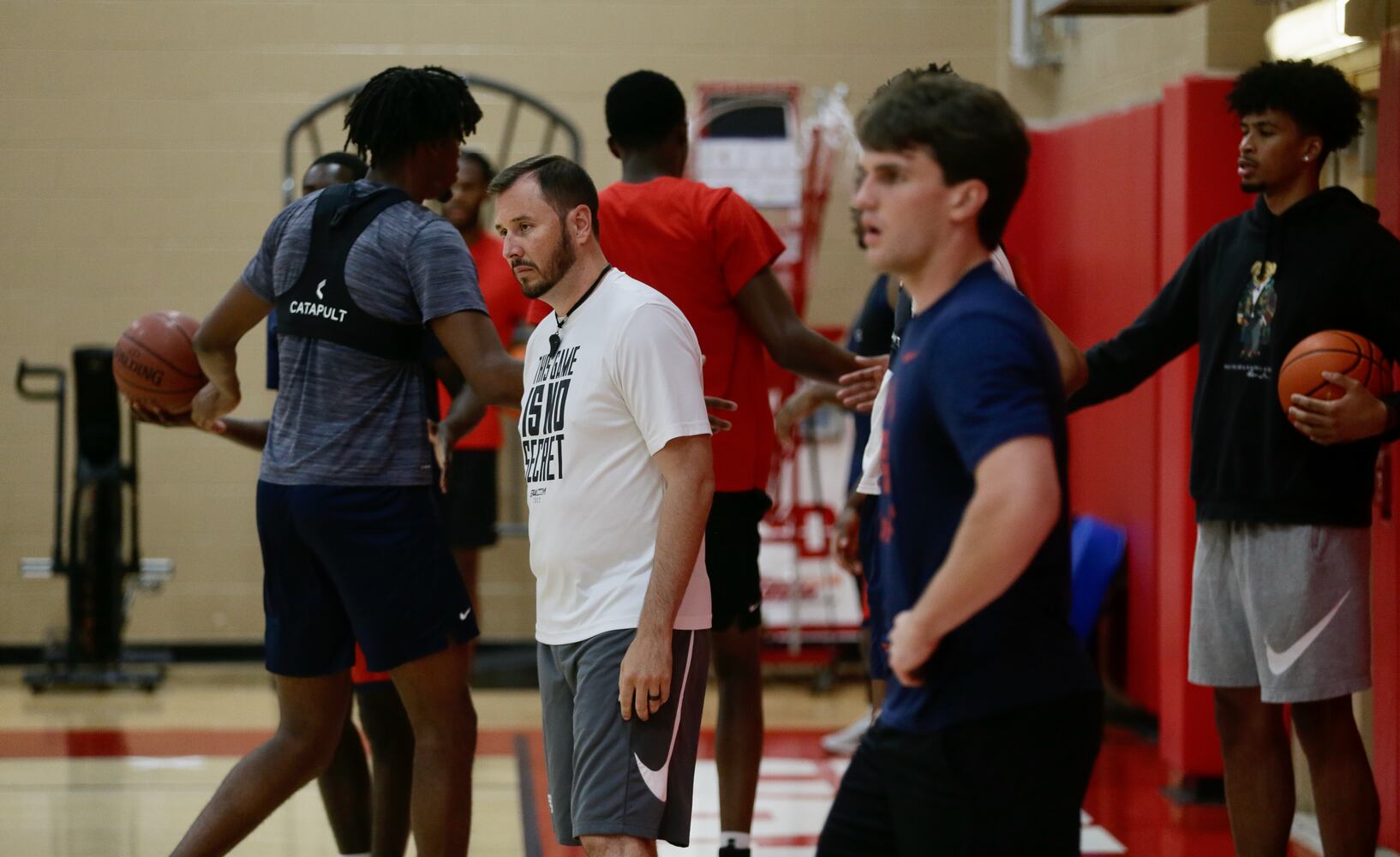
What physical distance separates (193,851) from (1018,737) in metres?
1.90

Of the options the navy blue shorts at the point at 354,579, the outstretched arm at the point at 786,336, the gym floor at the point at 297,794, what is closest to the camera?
the navy blue shorts at the point at 354,579

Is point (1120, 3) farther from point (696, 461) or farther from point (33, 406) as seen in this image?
point (33, 406)

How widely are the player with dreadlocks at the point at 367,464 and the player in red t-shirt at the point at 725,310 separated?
1.49ft

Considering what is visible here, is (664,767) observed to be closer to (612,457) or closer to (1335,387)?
(612,457)

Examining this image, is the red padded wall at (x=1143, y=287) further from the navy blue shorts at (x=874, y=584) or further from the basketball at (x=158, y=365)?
the basketball at (x=158, y=365)

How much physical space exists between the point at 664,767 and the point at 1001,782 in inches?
32.6

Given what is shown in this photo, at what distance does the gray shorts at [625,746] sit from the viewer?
253 centimetres

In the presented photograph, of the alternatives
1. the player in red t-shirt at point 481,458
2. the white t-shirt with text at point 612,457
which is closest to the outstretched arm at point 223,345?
the white t-shirt with text at point 612,457

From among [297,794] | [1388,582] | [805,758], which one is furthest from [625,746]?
[805,758]

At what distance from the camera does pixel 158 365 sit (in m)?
3.56

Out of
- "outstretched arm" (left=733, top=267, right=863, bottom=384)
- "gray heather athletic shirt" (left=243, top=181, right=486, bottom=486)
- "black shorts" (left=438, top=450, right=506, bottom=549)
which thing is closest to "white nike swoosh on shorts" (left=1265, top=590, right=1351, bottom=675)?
"outstretched arm" (left=733, top=267, right=863, bottom=384)

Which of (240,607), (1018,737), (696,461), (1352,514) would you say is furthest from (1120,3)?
(240,607)

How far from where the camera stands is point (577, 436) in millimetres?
2613

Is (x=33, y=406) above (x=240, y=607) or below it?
above
